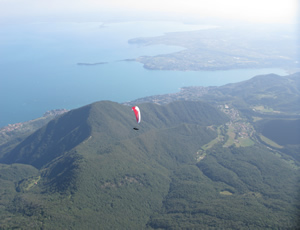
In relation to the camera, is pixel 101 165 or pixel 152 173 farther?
pixel 152 173

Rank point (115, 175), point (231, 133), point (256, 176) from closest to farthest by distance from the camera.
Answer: point (115, 175)
point (256, 176)
point (231, 133)

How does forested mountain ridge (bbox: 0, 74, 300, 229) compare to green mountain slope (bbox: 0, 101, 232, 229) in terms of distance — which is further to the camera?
green mountain slope (bbox: 0, 101, 232, 229)

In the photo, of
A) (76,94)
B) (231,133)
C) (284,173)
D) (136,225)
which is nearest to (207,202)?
(136,225)

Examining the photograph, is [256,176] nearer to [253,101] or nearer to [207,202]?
[207,202]

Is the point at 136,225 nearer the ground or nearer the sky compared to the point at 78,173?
nearer the ground

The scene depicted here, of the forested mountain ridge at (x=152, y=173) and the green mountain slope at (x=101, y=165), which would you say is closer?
the forested mountain ridge at (x=152, y=173)

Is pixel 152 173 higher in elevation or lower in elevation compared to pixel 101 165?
lower

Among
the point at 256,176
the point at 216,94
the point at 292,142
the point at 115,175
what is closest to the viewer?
the point at 115,175

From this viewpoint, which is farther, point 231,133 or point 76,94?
point 76,94
